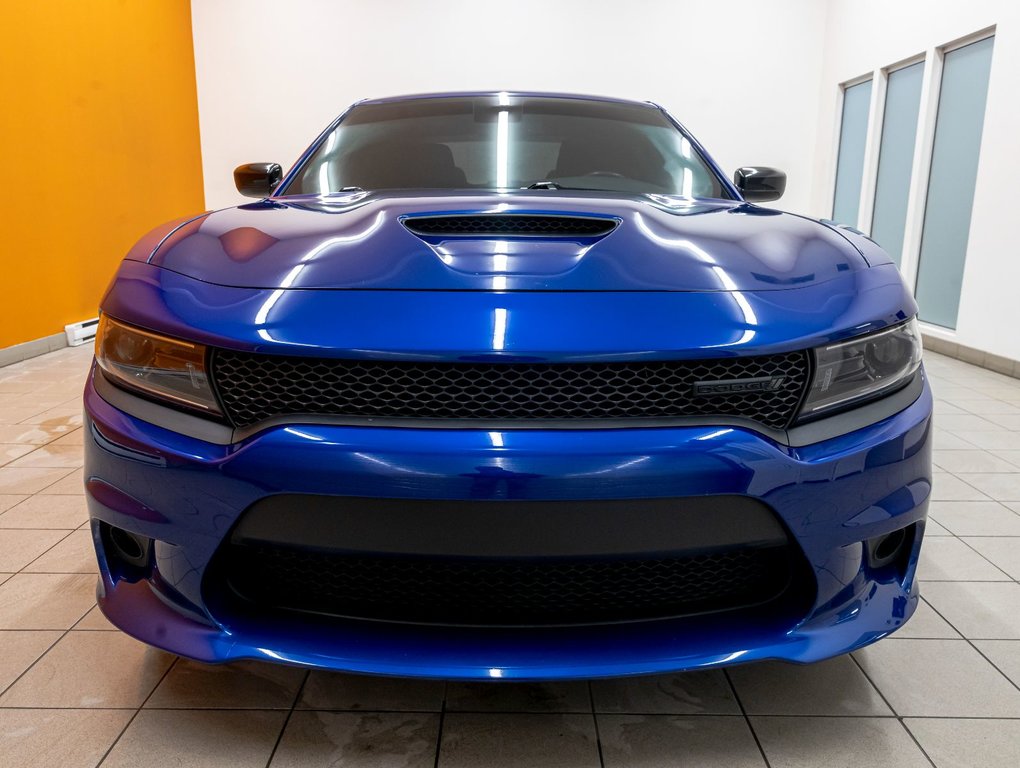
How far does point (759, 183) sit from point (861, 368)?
120 cm

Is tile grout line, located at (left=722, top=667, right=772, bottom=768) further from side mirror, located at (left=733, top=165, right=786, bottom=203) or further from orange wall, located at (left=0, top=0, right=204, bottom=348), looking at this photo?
orange wall, located at (left=0, top=0, right=204, bottom=348)

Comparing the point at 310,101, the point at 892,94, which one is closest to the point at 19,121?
the point at 310,101

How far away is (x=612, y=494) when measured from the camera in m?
0.94

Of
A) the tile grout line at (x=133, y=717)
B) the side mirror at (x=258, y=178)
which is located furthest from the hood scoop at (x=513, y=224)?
the side mirror at (x=258, y=178)

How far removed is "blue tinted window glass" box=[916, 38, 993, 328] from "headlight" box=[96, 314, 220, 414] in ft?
16.4

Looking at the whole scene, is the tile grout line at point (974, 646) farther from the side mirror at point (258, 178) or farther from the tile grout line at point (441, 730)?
the side mirror at point (258, 178)

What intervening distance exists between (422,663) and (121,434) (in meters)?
0.52

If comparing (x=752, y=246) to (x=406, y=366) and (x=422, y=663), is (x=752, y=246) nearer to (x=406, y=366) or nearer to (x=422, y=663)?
(x=406, y=366)

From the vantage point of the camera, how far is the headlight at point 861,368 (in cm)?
101

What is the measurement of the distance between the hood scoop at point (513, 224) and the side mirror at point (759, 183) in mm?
1042

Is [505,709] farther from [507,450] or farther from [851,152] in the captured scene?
[851,152]

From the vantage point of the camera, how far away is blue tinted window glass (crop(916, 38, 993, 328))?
4.64m

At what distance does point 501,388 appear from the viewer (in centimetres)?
96

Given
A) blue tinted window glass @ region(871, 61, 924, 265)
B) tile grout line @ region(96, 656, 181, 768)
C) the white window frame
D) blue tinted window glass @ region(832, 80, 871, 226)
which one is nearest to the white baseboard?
tile grout line @ region(96, 656, 181, 768)
